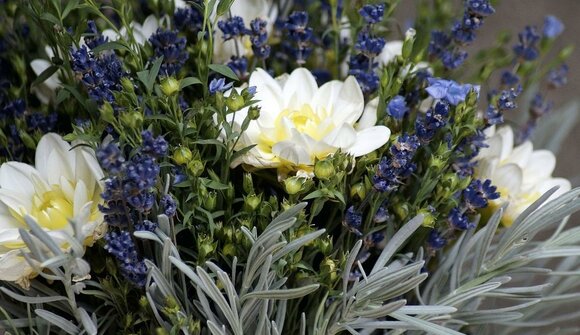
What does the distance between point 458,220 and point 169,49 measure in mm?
193

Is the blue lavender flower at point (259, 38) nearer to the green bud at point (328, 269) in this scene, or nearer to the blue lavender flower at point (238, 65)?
the blue lavender flower at point (238, 65)

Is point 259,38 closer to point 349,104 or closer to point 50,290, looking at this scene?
point 349,104

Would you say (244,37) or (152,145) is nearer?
(152,145)

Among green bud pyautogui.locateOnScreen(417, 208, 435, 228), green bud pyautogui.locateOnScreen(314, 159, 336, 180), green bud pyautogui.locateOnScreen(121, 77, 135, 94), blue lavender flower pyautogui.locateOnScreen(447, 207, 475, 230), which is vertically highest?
green bud pyautogui.locateOnScreen(121, 77, 135, 94)

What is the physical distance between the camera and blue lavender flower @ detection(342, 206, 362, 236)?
1.35 feet

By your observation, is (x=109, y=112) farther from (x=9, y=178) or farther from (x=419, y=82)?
(x=419, y=82)

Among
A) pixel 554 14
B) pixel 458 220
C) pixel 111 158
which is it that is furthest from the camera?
pixel 554 14

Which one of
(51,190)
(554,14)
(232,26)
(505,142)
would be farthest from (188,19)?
(554,14)

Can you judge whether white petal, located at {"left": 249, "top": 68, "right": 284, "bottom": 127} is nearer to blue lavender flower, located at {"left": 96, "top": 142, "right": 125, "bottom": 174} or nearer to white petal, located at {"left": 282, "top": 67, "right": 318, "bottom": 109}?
white petal, located at {"left": 282, "top": 67, "right": 318, "bottom": 109}

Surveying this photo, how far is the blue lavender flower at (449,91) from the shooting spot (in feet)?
1.39

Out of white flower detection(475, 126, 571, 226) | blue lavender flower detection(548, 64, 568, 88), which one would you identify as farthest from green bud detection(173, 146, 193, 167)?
blue lavender flower detection(548, 64, 568, 88)

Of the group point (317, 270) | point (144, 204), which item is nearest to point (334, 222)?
point (317, 270)

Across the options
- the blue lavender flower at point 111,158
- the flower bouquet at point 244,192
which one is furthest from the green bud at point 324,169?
the blue lavender flower at point 111,158

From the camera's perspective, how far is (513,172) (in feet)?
1.65
